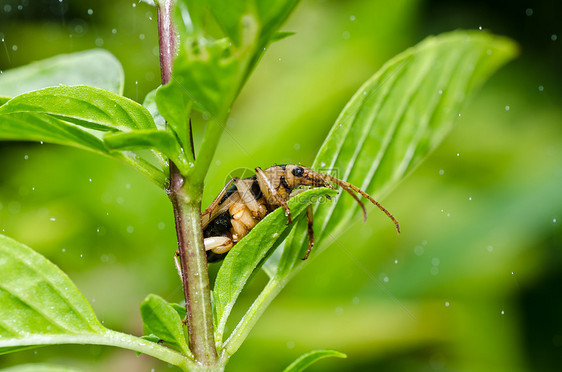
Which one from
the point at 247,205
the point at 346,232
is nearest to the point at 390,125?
the point at 247,205

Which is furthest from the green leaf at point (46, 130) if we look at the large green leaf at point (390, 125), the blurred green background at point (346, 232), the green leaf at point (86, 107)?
the blurred green background at point (346, 232)

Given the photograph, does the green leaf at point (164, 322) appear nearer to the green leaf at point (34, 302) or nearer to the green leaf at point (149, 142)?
the green leaf at point (34, 302)

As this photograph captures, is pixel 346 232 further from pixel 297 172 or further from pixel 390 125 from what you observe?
pixel 390 125

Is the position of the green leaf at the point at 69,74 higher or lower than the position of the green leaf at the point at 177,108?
higher

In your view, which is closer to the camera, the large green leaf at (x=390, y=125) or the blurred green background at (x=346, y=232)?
the large green leaf at (x=390, y=125)

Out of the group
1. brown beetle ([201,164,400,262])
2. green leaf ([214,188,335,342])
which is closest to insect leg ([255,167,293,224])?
brown beetle ([201,164,400,262])

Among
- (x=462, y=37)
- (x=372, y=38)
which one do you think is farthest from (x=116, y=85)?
(x=372, y=38)
